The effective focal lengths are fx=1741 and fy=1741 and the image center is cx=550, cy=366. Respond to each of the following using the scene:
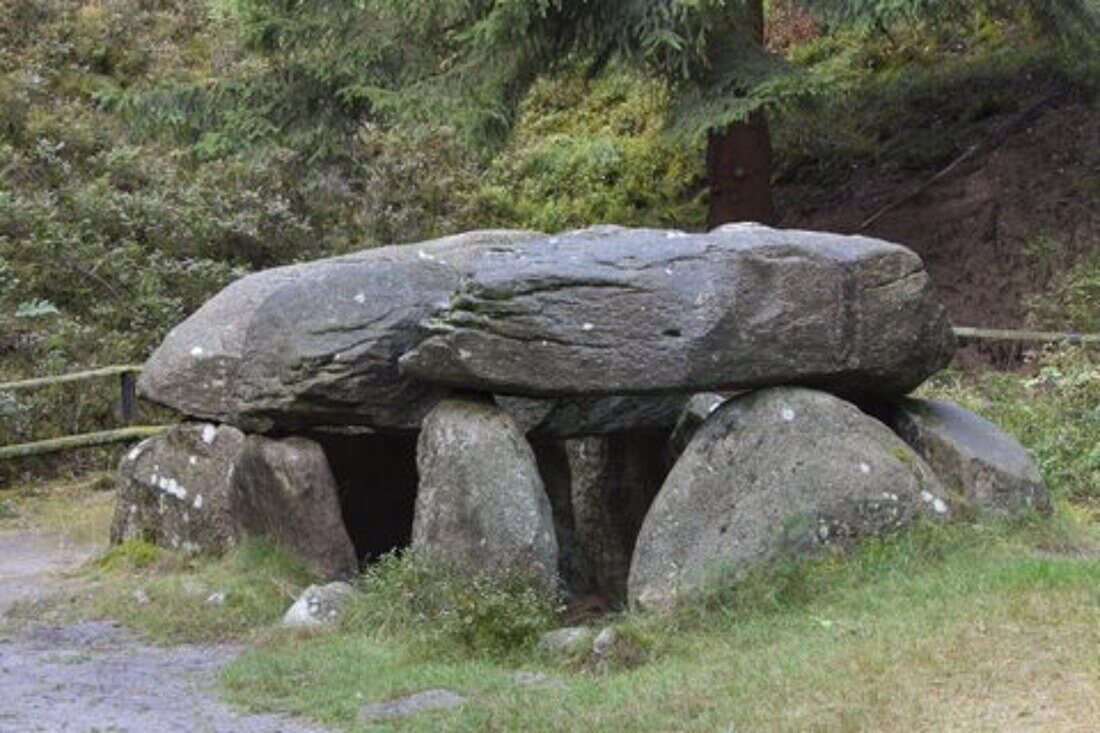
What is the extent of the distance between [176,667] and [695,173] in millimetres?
12788

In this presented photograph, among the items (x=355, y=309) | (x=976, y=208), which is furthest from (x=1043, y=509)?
(x=976, y=208)

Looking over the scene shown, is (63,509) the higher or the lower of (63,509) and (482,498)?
the lower

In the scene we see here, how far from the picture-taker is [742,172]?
17.3 metres

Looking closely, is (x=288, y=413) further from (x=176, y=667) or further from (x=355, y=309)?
(x=176, y=667)

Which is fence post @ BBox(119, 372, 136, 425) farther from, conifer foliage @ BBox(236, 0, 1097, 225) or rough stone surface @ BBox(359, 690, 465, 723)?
rough stone surface @ BBox(359, 690, 465, 723)

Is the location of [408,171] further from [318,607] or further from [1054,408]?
[318,607]

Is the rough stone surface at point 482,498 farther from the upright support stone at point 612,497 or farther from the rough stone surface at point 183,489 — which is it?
the rough stone surface at point 183,489

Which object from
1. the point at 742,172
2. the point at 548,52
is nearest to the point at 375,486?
the point at 548,52

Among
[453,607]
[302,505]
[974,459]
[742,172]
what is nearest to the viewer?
[453,607]

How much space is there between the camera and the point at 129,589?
467 inches

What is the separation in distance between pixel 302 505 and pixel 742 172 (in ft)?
23.5

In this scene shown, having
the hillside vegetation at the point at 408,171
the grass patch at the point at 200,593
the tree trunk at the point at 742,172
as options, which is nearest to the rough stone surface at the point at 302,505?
the grass patch at the point at 200,593

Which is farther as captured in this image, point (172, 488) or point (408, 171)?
point (408, 171)

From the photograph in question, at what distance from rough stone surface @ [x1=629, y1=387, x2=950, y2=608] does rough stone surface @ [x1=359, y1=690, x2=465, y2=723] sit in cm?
175
